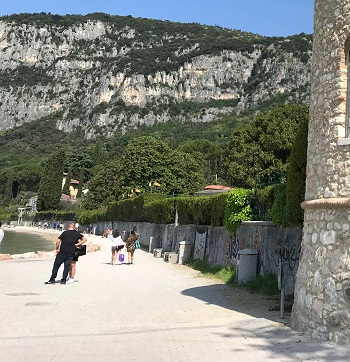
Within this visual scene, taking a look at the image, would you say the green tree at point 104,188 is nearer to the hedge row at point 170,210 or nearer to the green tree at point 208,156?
the hedge row at point 170,210

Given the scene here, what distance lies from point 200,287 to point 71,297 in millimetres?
4352

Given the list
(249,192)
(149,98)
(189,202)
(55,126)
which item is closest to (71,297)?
(249,192)

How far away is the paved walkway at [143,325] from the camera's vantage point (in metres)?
7.52

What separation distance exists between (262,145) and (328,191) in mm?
41405

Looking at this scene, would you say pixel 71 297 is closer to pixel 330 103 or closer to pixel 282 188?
pixel 282 188

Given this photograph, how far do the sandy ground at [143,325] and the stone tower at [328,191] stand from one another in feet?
1.61

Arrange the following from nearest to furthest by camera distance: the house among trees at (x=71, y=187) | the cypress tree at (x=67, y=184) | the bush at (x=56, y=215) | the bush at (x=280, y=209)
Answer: the bush at (x=280, y=209), the bush at (x=56, y=215), the cypress tree at (x=67, y=184), the house among trees at (x=71, y=187)

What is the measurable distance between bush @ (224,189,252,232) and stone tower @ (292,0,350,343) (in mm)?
8684

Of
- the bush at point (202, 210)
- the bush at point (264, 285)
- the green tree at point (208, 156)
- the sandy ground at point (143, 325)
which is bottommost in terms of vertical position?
the sandy ground at point (143, 325)

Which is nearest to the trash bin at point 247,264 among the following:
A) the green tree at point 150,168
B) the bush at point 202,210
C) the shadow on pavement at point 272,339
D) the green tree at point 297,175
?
the green tree at point 297,175

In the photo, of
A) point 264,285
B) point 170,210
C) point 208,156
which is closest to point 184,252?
point 170,210

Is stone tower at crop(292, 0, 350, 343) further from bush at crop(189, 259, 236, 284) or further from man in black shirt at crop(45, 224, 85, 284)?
bush at crop(189, 259, 236, 284)

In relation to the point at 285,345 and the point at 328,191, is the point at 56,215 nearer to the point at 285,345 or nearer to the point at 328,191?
the point at 328,191

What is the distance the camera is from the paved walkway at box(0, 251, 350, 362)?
7.52 m
